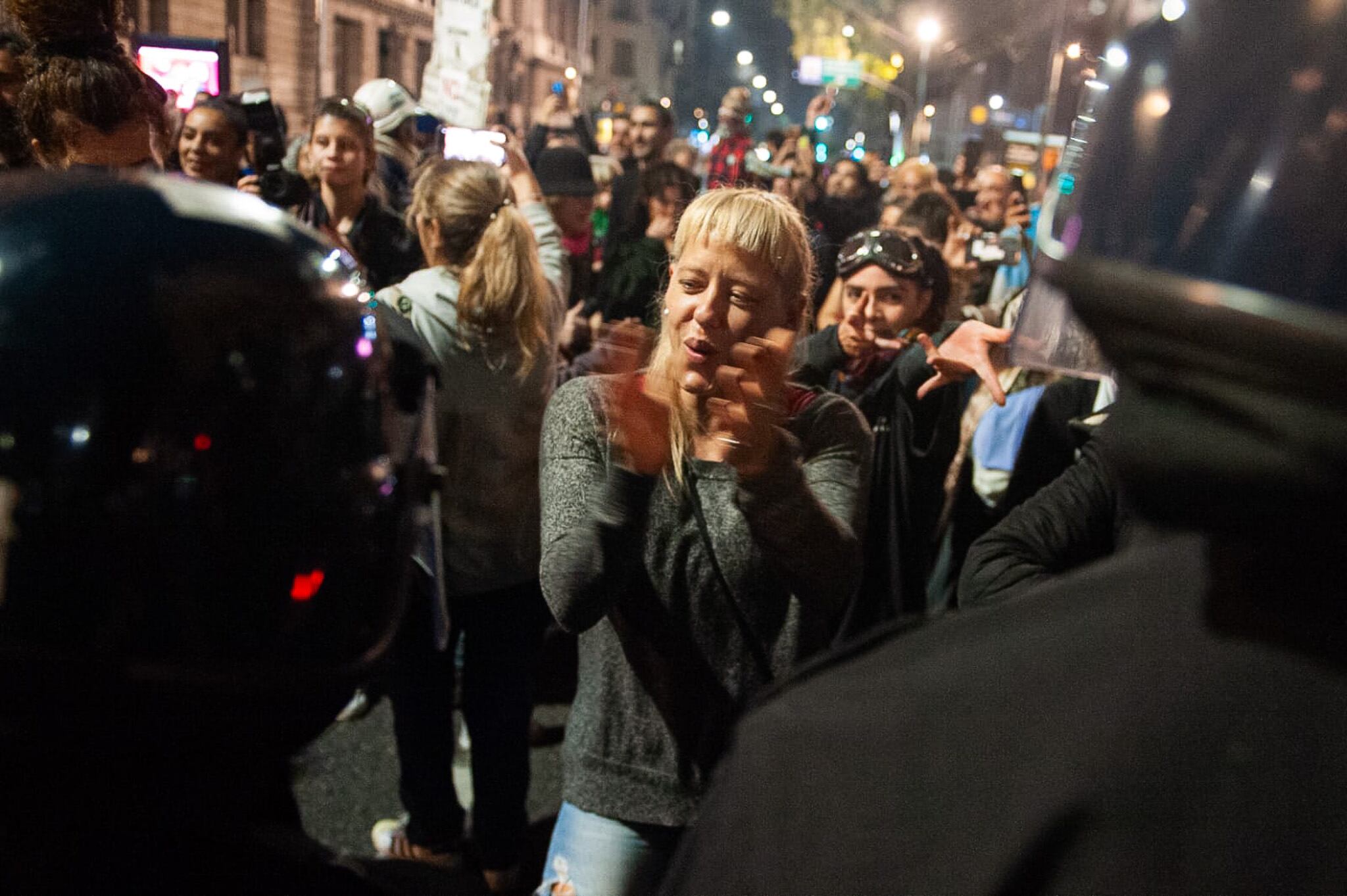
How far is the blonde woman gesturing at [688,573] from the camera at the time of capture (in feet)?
6.90

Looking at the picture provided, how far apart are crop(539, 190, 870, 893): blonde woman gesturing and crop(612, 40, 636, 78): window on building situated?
223 feet

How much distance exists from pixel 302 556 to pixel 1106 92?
785 millimetres

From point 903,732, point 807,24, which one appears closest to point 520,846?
point 903,732

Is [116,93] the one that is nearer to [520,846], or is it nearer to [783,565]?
[783,565]

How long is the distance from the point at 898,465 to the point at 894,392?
22cm

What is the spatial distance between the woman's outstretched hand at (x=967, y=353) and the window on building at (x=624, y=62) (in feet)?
219

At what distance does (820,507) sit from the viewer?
200cm

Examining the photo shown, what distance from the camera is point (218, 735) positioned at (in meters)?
1.05

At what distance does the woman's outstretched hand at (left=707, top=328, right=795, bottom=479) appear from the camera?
187 centimetres

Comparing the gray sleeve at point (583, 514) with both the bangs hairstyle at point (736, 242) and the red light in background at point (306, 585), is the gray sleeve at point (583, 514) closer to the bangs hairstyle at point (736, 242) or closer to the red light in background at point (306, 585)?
the bangs hairstyle at point (736, 242)

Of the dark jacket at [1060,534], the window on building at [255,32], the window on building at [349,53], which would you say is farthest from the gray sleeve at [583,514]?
the window on building at [349,53]

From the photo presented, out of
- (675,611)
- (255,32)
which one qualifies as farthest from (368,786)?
(255,32)

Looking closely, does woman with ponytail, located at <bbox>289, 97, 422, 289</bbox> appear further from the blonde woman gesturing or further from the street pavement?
the blonde woman gesturing

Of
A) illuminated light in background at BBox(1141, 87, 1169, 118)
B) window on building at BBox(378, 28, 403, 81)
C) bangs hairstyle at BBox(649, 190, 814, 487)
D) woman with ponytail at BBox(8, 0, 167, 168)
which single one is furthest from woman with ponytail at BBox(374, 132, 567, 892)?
window on building at BBox(378, 28, 403, 81)
